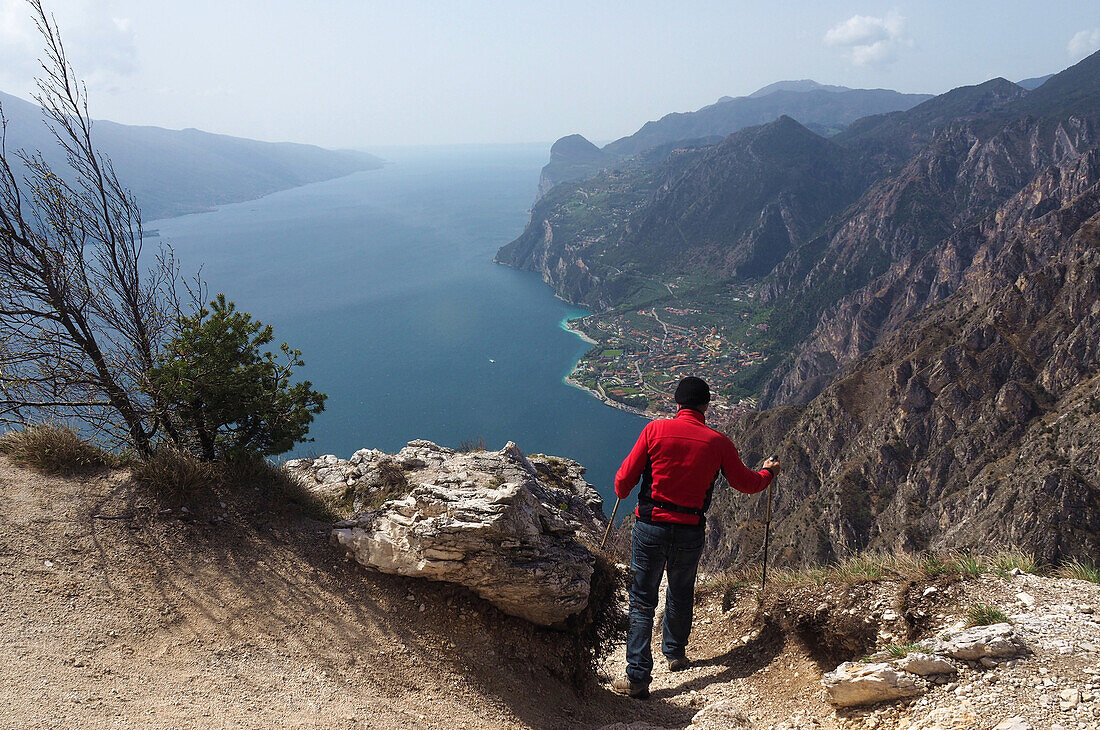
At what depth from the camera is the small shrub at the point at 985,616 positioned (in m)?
5.00

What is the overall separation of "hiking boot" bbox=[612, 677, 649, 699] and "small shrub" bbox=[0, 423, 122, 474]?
722cm

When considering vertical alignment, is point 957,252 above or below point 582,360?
above

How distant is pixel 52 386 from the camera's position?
8.25 metres

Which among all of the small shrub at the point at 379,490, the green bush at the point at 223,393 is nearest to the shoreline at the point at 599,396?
the small shrub at the point at 379,490

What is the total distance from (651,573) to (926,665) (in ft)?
8.33

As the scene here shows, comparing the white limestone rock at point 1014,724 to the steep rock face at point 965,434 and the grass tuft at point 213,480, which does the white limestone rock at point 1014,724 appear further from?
the steep rock face at point 965,434

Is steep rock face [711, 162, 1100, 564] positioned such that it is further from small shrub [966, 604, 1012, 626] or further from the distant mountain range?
small shrub [966, 604, 1012, 626]

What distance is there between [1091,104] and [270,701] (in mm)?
186529

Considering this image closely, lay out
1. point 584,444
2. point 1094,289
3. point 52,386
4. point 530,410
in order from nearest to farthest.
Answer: point 52,386
point 1094,289
point 584,444
point 530,410

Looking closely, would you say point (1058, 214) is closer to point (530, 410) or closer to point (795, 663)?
point (530, 410)

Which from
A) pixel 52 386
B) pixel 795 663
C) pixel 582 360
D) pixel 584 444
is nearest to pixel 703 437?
pixel 795 663

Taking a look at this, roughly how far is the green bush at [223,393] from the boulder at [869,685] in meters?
7.33

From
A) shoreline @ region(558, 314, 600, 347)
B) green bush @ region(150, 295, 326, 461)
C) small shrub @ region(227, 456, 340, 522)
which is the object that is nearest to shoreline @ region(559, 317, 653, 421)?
shoreline @ region(558, 314, 600, 347)

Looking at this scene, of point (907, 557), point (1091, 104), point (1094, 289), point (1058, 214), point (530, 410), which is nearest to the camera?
point (907, 557)
